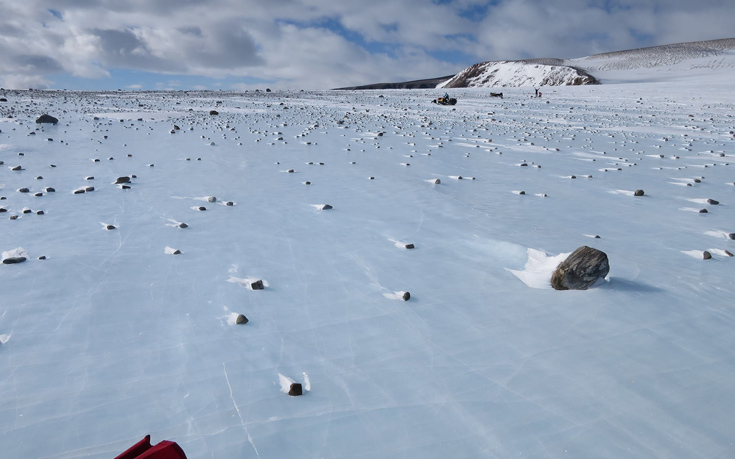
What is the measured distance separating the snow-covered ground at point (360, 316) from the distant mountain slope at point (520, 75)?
6429 centimetres

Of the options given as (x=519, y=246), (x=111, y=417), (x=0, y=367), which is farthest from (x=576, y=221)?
(x=0, y=367)

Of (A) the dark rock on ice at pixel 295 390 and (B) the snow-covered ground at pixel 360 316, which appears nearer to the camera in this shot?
(B) the snow-covered ground at pixel 360 316

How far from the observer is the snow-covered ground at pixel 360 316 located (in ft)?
9.65

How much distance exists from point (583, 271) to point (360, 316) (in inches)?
93.9

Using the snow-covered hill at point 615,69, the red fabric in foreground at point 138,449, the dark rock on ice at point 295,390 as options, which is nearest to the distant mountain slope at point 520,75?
the snow-covered hill at point 615,69

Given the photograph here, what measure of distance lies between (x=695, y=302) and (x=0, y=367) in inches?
243

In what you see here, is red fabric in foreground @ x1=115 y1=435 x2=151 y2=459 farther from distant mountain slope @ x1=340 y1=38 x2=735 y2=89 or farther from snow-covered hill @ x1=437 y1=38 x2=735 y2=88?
snow-covered hill @ x1=437 y1=38 x2=735 y2=88

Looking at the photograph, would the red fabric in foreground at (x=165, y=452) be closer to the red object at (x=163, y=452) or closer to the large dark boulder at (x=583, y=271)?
the red object at (x=163, y=452)

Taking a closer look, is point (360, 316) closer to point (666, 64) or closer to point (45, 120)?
point (45, 120)

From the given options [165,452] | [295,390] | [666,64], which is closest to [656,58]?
[666,64]

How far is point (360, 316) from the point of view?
427cm

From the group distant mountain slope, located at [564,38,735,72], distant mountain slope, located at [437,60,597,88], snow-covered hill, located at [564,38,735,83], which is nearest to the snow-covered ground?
snow-covered hill, located at [564,38,735,83]

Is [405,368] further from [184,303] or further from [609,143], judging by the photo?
[609,143]

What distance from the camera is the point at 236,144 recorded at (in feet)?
43.2
